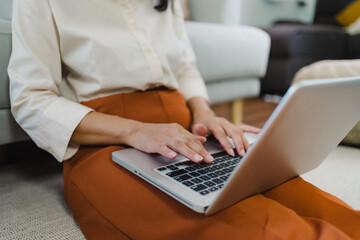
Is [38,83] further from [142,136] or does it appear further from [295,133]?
[295,133]

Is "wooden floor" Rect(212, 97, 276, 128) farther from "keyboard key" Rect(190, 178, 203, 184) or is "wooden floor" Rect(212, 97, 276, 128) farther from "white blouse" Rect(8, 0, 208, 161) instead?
"keyboard key" Rect(190, 178, 203, 184)

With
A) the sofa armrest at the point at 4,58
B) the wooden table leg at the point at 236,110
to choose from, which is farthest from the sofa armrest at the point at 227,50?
the sofa armrest at the point at 4,58

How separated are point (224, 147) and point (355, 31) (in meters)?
2.54

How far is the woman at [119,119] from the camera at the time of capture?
1.48ft

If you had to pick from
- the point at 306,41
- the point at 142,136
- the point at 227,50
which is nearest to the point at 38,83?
the point at 142,136

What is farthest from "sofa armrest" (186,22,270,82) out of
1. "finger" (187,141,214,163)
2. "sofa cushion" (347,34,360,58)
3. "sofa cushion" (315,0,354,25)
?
"sofa cushion" (315,0,354,25)

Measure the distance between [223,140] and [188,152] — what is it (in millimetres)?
123

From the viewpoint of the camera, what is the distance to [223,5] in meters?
2.06

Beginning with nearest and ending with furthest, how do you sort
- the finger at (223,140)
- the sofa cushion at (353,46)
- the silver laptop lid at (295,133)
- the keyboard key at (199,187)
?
the silver laptop lid at (295,133) < the keyboard key at (199,187) < the finger at (223,140) < the sofa cushion at (353,46)

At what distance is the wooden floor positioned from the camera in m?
1.88

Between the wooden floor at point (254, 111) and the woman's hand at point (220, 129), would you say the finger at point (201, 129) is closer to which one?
the woman's hand at point (220, 129)

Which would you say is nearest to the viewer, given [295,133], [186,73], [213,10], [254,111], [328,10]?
[295,133]

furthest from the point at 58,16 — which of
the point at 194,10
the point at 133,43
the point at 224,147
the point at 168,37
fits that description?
the point at 194,10

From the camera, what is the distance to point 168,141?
53 cm
